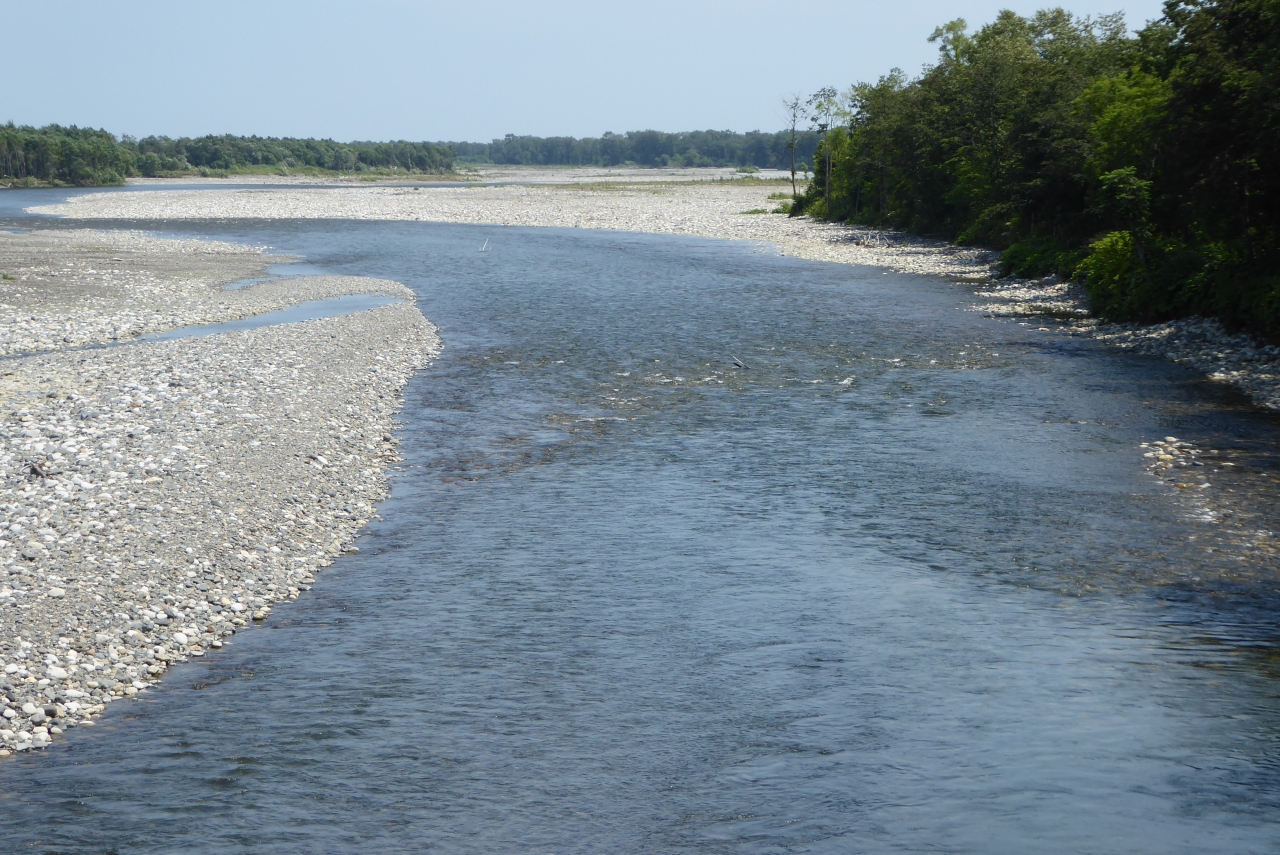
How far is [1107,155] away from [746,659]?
36579 mm

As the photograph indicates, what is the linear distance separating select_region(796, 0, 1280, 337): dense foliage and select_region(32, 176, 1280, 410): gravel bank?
1445 millimetres

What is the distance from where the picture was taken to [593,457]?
22172mm

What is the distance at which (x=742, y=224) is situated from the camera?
89812 millimetres

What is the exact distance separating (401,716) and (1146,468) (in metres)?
15.3

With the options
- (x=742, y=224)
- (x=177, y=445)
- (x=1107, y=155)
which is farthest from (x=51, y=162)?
(x=177, y=445)

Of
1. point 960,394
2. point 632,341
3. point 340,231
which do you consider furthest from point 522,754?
point 340,231

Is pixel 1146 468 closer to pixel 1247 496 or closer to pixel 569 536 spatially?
pixel 1247 496

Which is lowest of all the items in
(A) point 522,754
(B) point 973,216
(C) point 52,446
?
(A) point 522,754

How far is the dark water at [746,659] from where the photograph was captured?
976cm

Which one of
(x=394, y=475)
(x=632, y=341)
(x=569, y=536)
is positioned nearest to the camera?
(x=569, y=536)

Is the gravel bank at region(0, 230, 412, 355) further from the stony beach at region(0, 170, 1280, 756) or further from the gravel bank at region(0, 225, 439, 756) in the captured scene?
the gravel bank at region(0, 225, 439, 756)

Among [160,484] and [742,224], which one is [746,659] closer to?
[160,484]

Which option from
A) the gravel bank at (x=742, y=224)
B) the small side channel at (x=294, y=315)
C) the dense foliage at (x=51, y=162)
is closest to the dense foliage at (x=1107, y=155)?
the gravel bank at (x=742, y=224)

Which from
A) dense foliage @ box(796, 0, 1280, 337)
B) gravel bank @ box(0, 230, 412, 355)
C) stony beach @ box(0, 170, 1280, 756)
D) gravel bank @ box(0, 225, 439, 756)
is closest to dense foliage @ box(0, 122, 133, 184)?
gravel bank @ box(0, 230, 412, 355)
